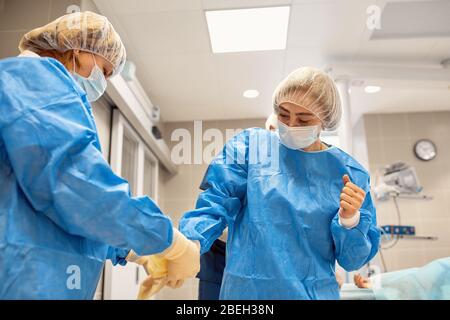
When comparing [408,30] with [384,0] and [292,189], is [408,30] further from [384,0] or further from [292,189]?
[292,189]

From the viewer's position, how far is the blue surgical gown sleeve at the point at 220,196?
2.79ft

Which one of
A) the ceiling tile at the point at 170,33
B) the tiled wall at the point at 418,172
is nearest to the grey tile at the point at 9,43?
the ceiling tile at the point at 170,33

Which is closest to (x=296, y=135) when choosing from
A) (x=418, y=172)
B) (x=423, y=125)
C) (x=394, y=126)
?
(x=423, y=125)

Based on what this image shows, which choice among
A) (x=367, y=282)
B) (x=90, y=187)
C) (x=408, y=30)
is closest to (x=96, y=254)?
(x=90, y=187)

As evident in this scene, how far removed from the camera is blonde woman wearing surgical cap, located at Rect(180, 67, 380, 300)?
2.82 ft

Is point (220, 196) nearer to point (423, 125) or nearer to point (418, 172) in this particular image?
point (423, 125)

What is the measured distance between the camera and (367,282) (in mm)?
1208

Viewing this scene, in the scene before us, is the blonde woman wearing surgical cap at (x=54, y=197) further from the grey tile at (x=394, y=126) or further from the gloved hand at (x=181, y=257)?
the grey tile at (x=394, y=126)

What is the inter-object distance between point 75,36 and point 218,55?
1.83 ft

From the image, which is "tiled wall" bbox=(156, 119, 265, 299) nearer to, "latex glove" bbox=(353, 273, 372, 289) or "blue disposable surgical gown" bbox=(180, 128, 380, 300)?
"blue disposable surgical gown" bbox=(180, 128, 380, 300)

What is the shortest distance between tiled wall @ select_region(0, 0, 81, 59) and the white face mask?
2.03 ft

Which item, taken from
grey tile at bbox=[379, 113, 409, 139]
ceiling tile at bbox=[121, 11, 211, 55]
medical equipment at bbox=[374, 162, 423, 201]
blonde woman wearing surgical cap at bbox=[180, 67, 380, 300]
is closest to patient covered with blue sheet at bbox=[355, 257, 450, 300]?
blonde woman wearing surgical cap at bbox=[180, 67, 380, 300]

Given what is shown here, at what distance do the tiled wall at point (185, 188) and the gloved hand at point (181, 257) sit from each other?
0.62 ft

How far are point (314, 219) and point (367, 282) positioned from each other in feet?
1.51
